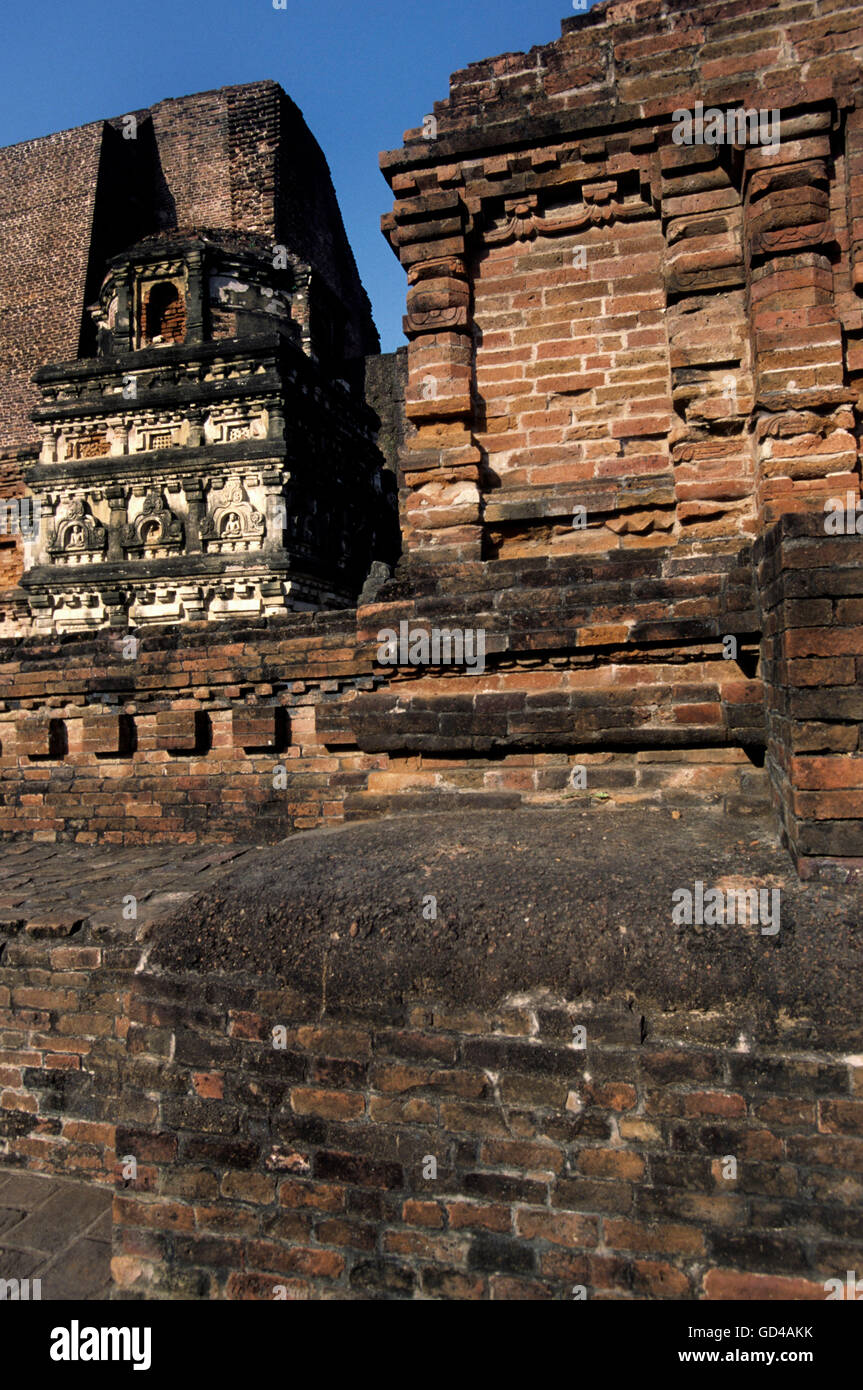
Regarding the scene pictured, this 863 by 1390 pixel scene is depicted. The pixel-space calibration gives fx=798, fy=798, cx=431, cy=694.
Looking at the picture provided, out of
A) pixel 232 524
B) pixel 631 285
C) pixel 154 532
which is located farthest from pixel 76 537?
pixel 631 285

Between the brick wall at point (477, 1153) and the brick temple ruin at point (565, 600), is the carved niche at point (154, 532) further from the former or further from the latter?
the brick wall at point (477, 1153)

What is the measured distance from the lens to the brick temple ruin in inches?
92.2

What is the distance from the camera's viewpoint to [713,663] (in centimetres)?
333

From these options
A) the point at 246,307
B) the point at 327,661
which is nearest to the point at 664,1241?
the point at 327,661

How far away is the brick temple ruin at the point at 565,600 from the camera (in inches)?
92.2

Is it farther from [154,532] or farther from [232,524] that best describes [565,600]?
[154,532]

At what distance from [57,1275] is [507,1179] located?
168 cm

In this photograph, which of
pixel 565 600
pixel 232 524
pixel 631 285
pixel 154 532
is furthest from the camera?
pixel 154 532

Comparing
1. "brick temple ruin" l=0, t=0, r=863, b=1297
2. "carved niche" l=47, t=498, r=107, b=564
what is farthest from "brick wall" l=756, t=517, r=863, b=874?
"carved niche" l=47, t=498, r=107, b=564

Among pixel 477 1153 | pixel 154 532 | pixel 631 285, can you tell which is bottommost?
pixel 477 1153

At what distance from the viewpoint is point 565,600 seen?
3.49 m

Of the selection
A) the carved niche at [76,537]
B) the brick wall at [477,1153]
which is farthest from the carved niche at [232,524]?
the brick wall at [477,1153]

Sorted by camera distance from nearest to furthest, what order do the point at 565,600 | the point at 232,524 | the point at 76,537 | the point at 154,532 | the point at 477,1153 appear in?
the point at 477,1153, the point at 565,600, the point at 232,524, the point at 154,532, the point at 76,537
